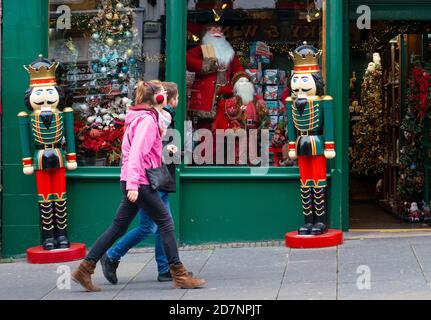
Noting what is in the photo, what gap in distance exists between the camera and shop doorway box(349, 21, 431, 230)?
11606 millimetres

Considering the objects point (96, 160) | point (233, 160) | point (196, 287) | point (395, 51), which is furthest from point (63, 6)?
point (395, 51)

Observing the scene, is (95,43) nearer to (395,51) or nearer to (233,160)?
(233,160)

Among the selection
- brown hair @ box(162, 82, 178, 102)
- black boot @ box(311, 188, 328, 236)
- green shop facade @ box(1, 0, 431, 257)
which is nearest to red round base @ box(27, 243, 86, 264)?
green shop facade @ box(1, 0, 431, 257)

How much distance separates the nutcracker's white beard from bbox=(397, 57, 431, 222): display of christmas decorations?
238 cm

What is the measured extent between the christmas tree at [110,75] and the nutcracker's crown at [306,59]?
1883 mm

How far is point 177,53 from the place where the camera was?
394 inches

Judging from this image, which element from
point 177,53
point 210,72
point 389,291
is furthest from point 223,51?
point 389,291

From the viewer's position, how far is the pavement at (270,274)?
7.54 m

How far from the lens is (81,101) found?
33.8ft

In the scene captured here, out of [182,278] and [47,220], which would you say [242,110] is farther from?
[182,278]

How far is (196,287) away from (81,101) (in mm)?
3316

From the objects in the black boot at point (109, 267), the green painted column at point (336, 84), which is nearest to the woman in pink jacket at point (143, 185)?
the black boot at point (109, 267)

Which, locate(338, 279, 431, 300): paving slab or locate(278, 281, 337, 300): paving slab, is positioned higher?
locate(338, 279, 431, 300): paving slab

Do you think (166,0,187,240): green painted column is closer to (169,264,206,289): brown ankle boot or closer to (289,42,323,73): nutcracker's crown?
(289,42,323,73): nutcracker's crown
